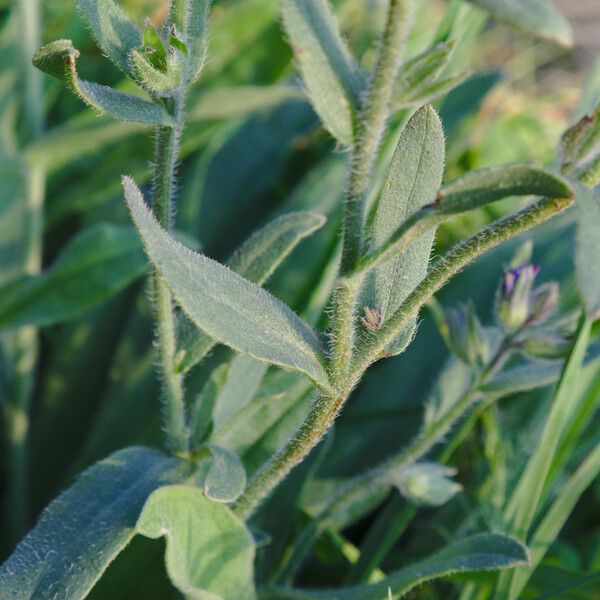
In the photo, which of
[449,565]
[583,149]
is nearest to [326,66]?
[583,149]

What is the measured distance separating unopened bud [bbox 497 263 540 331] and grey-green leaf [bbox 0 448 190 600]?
29 cm

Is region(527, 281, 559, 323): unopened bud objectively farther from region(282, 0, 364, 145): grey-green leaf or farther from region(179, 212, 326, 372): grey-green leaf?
region(282, 0, 364, 145): grey-green leaf

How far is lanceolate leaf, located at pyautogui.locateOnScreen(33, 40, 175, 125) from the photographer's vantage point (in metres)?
0.50

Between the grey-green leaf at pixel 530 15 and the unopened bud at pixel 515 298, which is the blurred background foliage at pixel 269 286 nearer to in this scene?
the unopened bud at pixel 515 298

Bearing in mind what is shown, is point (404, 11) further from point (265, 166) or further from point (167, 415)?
point (265, 166)

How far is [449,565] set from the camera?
0.60m

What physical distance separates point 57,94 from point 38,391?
0.46m

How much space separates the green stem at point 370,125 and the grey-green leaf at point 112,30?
0.16 m

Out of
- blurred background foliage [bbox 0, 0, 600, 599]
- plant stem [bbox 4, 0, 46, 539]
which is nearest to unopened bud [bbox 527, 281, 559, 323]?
blurred background foliage [bbox 0, 0, 600, 599]

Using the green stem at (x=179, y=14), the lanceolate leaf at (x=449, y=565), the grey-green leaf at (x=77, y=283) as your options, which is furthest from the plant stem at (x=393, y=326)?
the grey-green leaf at (x=77, y=283)

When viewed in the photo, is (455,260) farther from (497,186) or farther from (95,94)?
(95,94)

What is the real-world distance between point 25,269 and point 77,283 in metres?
0.14

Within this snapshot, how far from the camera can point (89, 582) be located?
518 millimetres

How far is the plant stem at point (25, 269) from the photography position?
0.94m
